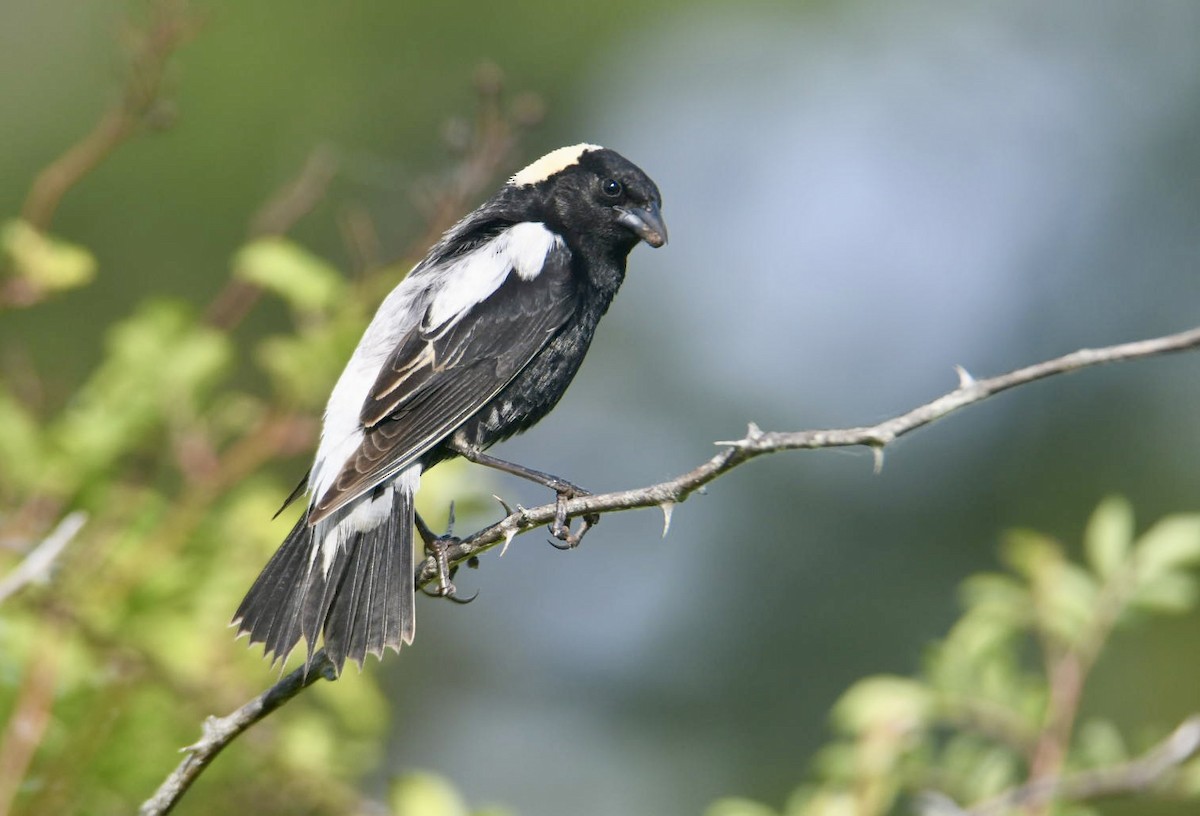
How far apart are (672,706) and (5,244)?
7.35 m

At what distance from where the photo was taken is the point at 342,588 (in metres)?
2.64

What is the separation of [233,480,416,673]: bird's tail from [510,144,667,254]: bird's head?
111 centimetres

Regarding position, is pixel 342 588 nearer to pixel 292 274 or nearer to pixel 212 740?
pixel 292 274

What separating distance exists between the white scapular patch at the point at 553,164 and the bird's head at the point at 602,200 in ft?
0.05

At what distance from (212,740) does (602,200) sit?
2.31 metres

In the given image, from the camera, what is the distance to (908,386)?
10086 mm

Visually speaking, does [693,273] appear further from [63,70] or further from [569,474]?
[63,70]

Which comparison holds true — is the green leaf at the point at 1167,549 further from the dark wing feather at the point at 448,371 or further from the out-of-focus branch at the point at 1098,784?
the dark wing feather at the point at 448,371

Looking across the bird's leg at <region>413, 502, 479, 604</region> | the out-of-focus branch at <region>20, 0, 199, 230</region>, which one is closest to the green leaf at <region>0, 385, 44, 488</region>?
the out-of-focus branch at <region>20, 0, 199, 230</region>

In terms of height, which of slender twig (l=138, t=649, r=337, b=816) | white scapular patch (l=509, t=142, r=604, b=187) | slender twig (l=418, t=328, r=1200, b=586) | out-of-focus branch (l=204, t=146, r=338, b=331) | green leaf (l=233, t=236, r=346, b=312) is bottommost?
slender twig (l=138, t=649, r=337, b=816)

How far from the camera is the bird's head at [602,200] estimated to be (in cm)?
365

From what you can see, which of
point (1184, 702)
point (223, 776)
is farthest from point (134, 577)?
point (1184, 702)

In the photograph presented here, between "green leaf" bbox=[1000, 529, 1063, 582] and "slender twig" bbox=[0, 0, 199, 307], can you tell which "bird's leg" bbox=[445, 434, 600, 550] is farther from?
"slender twig" bbox=[0, 0, 199, 307]

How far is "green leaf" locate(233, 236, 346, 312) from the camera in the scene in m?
3.00
